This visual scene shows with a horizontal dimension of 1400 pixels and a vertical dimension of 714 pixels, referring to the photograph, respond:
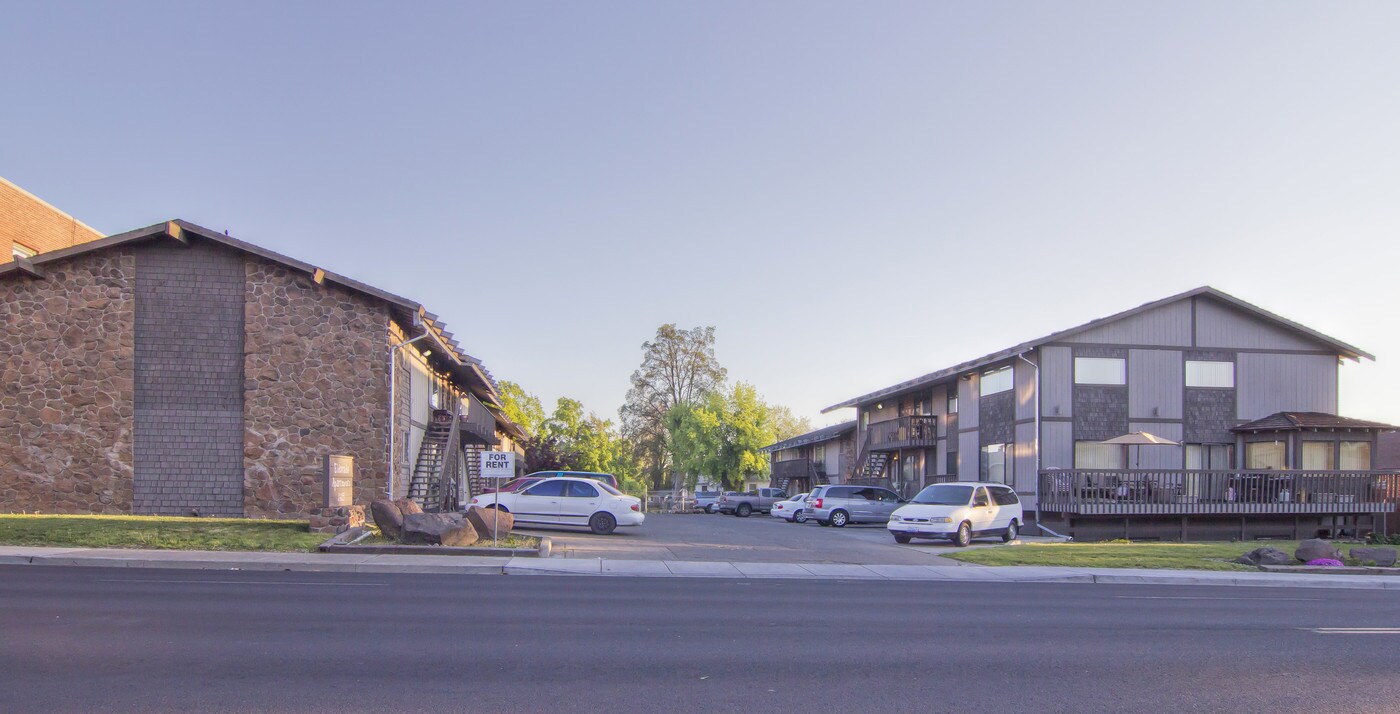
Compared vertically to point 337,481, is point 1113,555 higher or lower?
lower

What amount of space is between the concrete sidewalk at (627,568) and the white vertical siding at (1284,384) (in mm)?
13900

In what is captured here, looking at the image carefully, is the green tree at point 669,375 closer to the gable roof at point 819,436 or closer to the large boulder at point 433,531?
the gable roof at point 819,436

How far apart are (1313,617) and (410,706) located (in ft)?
38.6

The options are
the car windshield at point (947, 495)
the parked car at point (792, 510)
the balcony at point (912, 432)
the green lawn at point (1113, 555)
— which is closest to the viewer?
the green lawn at point (1113, 555)

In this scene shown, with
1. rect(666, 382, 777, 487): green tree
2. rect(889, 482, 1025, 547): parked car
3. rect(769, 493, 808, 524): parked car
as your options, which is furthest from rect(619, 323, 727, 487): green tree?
rect(889, 482, 1025, 547): parked car

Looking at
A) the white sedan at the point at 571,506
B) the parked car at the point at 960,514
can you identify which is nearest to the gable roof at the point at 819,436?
the parked car at the point at 960,514

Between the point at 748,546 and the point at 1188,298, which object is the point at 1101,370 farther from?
the point at 748,546

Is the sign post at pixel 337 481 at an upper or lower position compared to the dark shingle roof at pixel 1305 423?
lower

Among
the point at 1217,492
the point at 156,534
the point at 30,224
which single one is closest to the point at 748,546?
the point at 156,534

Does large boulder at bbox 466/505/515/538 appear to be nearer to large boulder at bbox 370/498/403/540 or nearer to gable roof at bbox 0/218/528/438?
large boulder at bbox 370/498/403/540

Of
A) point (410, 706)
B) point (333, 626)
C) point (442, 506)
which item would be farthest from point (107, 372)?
point (410, 706)

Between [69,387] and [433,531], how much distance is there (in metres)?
13.2

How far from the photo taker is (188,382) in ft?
88.5

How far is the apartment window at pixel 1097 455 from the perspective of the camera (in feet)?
107
